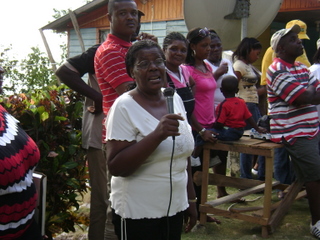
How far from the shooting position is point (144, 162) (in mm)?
2580

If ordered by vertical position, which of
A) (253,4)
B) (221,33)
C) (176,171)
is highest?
(253,4)

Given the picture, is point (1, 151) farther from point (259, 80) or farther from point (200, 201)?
point (259, 80)

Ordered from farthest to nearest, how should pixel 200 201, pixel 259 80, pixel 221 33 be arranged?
pixel 259 80
pixel 221 33
pixel 200 201

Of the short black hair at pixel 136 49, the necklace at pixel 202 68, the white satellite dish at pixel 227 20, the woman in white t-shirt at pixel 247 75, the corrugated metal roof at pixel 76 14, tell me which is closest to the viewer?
the short black hair at pixel 136 49

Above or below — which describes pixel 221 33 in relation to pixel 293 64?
above

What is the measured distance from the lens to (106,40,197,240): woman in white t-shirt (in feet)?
8.38

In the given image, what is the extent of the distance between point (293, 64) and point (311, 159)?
99cm

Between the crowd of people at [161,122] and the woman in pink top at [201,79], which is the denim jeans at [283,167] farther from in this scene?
the woman in pink top at [201,79]

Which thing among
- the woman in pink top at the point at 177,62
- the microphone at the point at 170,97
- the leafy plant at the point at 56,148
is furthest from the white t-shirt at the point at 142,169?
the leafy plant at the point at 56,148

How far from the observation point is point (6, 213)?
2541 mm

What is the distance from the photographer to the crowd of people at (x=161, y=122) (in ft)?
8.46

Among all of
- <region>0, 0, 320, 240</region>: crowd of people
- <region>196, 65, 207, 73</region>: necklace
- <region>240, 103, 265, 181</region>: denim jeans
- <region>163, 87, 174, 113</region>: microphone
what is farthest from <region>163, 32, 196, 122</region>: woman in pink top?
<region>240, 103, 265, 181</region>: denim jeans

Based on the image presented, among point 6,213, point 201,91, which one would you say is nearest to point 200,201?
point 201,91

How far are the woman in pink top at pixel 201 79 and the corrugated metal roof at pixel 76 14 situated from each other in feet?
35.8
